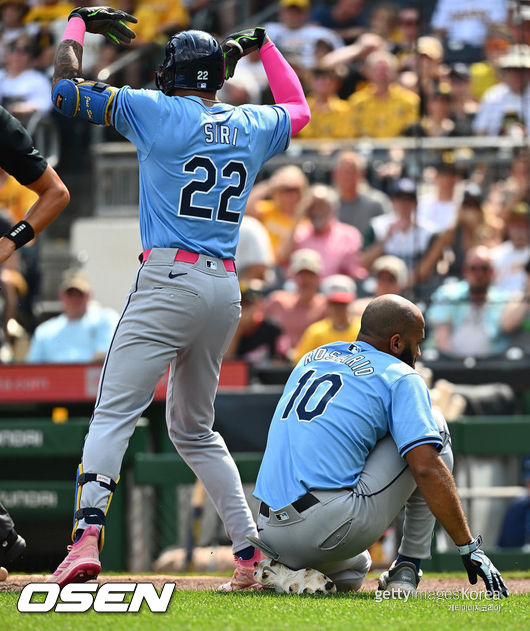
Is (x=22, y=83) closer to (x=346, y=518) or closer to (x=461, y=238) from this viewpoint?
(x=461, y=238)

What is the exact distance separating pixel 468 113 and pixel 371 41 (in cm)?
179

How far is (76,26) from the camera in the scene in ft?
15.4

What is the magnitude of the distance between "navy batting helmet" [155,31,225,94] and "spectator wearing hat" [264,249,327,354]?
4628mm

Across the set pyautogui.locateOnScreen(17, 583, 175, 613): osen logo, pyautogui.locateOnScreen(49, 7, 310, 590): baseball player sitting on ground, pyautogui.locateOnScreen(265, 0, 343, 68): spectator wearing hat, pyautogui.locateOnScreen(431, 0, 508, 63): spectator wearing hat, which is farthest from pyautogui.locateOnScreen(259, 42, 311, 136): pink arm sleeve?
pyautogui.locateOnScreen(265, 0, 343, 68): spectator wearing hat

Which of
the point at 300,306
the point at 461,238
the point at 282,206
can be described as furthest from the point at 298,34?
the point at 300,306

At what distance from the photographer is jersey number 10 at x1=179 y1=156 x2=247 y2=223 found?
437cm

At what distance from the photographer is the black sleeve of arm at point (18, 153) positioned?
14.5 ft

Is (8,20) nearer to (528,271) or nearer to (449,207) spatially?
(449,207)

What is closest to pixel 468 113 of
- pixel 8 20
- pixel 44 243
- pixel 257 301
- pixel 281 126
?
pixel 257 301

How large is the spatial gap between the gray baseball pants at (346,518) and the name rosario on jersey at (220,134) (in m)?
1.30

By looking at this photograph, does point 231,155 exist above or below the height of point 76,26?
below

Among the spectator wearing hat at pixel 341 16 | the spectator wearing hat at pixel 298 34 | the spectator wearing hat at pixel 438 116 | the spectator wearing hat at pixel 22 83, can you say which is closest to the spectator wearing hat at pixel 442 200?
the spectator wearing hat at pixel 438 116

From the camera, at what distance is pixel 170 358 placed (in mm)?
4344

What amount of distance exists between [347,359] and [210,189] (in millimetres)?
836
